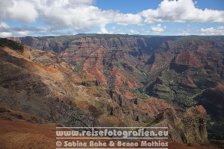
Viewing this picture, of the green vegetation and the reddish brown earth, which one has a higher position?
the green vegetation

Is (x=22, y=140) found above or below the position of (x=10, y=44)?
below

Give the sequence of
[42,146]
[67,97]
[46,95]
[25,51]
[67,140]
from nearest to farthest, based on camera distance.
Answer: [42,146], [67,140], [46,95], [67,97], [25,51]

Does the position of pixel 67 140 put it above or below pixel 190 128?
above

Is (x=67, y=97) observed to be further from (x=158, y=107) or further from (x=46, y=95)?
(x=158, y=107)

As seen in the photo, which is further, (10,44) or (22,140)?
(10,44)

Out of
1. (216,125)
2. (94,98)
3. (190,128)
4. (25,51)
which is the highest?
(25,51)

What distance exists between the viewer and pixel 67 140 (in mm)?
30188

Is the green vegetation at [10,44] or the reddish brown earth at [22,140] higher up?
the green vegetation at [10,44]

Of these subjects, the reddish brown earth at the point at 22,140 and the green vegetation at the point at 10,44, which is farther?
the green vegetation at the point at 10,44

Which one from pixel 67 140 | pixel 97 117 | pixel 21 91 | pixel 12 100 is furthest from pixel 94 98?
pixel 67 140

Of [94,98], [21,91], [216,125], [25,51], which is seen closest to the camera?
[21,91]

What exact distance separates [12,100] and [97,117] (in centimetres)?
2062

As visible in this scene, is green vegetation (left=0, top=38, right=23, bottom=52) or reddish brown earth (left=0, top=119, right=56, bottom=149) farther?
green vegetation (left=0, top=38, right=23, bottom=52)

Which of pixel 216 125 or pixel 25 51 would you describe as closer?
pixel 25 51
